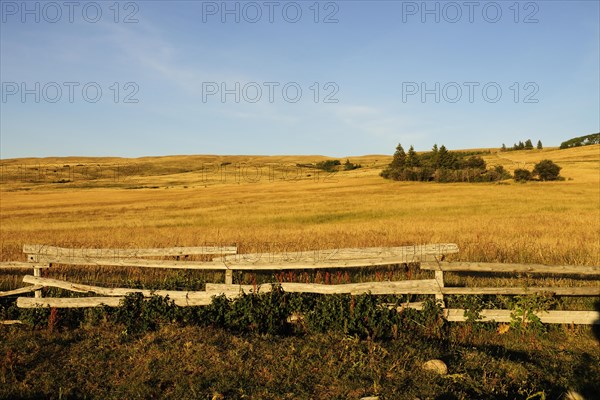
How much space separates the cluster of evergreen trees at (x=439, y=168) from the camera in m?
58.5

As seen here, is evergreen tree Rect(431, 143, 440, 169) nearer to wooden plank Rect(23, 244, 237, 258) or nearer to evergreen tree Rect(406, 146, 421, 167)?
evergreen tree Rect(406, 146, 421, 167)

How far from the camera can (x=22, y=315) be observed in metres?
9.05

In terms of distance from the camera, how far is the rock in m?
6.19

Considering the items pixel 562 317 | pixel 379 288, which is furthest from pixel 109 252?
pixel 562 317

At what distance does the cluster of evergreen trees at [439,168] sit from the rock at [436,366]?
2195 inches

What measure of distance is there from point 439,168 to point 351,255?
56.3 m

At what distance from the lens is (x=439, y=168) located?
62.4 meters

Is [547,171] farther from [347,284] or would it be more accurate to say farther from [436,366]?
[436,366]

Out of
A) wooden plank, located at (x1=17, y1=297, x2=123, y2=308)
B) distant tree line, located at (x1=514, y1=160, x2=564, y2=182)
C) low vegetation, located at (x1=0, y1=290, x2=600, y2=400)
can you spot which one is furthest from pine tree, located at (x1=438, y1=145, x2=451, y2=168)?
wooden plank, located at (x1=17, y1=297, x2=123, y2=308)

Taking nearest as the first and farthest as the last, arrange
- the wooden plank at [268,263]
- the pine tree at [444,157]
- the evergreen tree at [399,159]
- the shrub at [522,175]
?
the wooden plank at [268,263] → the shrub at [522,175] → the pine tree at [444,157] → the evergreen tree at [399,159]

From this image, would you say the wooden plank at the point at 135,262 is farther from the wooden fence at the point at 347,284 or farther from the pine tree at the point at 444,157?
the pine tree at the point at 444,157

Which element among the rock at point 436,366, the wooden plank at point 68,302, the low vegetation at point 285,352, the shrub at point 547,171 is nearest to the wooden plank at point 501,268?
the low vegetation at point 285,352

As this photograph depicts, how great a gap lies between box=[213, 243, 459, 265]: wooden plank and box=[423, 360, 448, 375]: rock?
2.75m

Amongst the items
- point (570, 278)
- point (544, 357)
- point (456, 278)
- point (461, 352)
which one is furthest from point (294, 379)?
point (570, 278)
